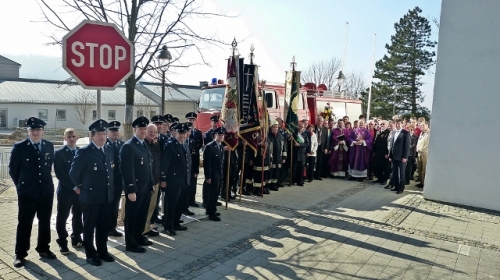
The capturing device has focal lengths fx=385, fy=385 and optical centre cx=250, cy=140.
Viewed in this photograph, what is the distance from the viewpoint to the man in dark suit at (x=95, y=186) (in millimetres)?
4980

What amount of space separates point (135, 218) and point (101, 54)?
244 centimetres

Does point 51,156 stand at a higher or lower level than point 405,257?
higher

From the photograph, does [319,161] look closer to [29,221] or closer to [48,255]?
[48,255]

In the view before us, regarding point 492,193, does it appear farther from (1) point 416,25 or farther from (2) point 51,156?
(1) point 416,25

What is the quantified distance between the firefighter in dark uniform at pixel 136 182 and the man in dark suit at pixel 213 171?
1.76 m

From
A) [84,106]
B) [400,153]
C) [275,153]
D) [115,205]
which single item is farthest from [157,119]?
[84,106]

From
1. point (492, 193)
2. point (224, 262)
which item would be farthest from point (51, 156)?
point (492, 193)

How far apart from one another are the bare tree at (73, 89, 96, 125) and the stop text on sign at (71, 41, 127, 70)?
37432 millimetres

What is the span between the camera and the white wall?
876 cm

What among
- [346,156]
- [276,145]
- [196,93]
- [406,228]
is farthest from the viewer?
[196,93]

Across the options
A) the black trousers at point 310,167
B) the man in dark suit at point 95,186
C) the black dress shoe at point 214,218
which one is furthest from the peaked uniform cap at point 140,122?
the black trousers at point 310,167

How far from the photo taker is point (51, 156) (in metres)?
5.29

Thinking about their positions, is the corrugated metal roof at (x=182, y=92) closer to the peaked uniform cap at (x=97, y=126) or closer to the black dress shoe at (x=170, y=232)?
the black dress shoe at (x=170, y=232)

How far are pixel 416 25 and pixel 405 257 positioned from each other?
42045mm
